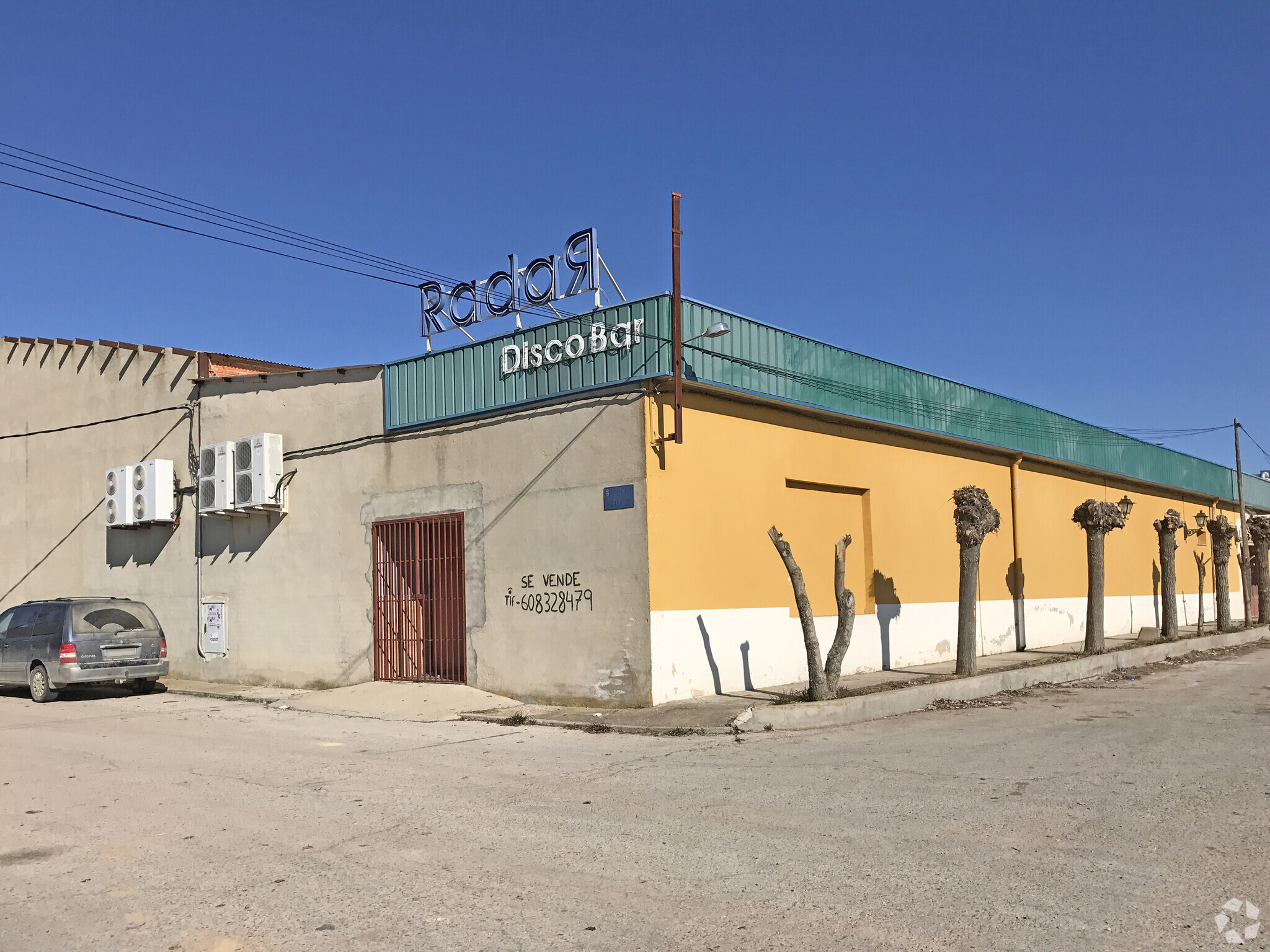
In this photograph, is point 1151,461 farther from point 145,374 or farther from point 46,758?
point 46,758

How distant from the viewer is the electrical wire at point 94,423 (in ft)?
70.5

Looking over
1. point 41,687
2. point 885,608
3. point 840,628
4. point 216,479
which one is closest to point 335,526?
point 216,479

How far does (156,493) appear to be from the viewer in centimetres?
2092

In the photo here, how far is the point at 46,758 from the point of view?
1110 centimetres

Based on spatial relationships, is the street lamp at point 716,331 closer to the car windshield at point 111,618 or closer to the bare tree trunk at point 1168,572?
the car windshield at point 111,618

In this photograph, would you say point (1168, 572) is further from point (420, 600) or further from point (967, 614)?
point (420, 600)

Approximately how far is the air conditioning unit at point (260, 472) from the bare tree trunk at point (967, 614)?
1223cm

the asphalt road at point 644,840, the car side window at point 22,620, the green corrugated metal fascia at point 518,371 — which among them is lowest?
the asphalt road at point 644,840

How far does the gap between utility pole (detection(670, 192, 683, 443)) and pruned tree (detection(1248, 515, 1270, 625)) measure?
2874cm

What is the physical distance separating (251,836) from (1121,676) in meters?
16.9

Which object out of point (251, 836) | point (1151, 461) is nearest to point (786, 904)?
point (251, 836)

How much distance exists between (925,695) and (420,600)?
26.6ft

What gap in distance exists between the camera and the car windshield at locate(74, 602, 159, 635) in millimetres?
17062
